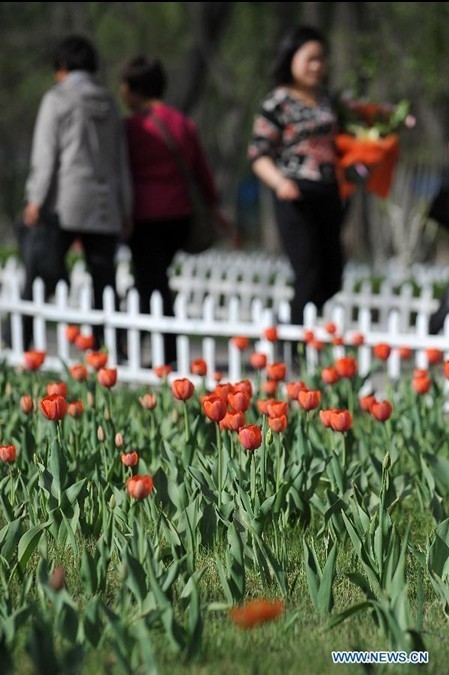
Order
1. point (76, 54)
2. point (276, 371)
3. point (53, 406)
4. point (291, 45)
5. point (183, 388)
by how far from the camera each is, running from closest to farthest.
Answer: point (53, 406) < point (183, 388) < point (276, 371) < point (291, 45) < point (76, 54)

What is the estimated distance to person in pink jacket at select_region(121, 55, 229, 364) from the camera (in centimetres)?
712

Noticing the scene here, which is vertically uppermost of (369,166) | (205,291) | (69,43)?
(69,43)

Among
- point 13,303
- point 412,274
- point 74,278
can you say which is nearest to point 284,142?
point 13,303

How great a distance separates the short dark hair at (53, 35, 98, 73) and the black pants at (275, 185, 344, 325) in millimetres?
1356

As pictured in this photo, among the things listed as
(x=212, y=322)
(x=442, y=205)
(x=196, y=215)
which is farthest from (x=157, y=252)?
(x=442, y=205)

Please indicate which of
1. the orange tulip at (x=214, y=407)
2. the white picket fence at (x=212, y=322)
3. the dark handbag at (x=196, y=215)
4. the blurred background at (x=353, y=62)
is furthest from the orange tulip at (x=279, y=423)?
the blurred background at (x=353, y=62)

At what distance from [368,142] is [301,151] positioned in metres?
0.63

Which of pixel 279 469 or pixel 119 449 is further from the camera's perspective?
pixel 119 449

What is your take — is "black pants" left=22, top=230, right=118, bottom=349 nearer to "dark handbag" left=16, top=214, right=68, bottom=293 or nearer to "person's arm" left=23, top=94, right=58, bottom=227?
"dark handbag" left=16, top=214, right=68, bottom=293

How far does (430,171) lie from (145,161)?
10335 mm

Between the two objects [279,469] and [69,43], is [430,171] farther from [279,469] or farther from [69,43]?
[279,469]

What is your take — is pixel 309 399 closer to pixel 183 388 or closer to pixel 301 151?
pixel 183 388

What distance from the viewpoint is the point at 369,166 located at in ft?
23.8

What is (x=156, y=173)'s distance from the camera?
719cm
